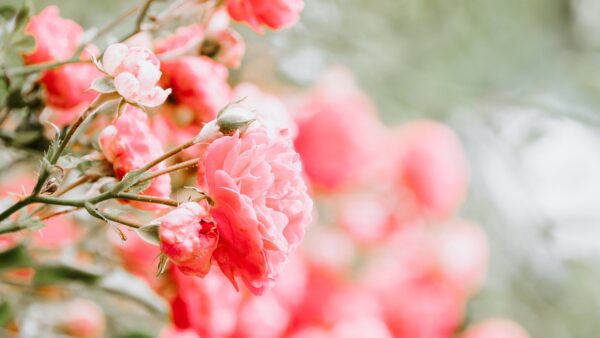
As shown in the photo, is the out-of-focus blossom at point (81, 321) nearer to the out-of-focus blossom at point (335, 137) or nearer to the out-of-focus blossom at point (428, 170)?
the out-of-focus blossom at point (335, 137)

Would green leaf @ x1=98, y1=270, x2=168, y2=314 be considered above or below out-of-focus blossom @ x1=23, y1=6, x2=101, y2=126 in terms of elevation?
below

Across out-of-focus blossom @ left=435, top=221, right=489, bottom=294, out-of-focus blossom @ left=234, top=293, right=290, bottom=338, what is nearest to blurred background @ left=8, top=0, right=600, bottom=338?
out-of-focus blossom @ left=435, top=221, right=489, bottom=294

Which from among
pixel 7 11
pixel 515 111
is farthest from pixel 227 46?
Answer: pixel 515 111

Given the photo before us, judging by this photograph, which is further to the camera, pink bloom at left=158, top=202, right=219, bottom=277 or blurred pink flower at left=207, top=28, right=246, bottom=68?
blurred pink flower at left=207, top=28, right=246, bottom=68

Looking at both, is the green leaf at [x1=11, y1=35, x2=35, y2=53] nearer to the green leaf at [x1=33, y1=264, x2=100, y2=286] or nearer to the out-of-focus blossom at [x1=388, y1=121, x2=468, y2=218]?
the green leaf at [x1=33, y1=264, x2=100, y2=286]

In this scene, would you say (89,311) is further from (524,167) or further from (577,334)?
(577,334)

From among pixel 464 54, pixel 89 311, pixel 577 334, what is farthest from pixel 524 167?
pixel 89 311
